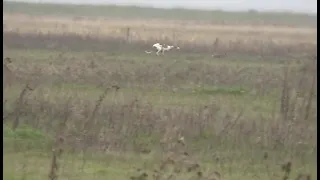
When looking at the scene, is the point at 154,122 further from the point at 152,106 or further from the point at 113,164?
the point at 113,164

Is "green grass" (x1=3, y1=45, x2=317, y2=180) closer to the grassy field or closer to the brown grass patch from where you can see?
the grassy field

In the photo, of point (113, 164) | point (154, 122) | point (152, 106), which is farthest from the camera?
point (152, 106)

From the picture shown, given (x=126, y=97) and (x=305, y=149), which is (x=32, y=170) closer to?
(x=305, y=149)

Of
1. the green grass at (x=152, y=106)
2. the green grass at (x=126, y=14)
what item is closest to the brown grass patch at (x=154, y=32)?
the green grass at (x=152, y=106)

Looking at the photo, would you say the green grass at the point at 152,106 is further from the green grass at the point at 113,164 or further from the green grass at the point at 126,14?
the green grass at the point at 126,14

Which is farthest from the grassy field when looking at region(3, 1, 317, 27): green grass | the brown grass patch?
region(3, 1, 317, 27): green grass

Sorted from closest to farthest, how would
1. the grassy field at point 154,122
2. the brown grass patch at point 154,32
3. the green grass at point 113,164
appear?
the green grass at point 113,164, the grassy field at point 154,122, the brown grass patch at point 154,32

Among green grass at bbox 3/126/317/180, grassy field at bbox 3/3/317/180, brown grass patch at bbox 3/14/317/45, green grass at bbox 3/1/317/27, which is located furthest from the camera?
green grass at bbox 3/1/317/27

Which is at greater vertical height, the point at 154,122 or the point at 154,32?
the point at 154,122

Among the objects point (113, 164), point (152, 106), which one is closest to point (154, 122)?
point (152, 106)

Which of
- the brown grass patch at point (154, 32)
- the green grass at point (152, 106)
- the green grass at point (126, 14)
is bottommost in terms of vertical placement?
the green grass at point (126, 14)

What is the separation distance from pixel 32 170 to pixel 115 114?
7.88ft

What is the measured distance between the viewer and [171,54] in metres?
18.2

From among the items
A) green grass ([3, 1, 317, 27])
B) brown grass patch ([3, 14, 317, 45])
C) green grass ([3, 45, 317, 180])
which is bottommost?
green grass ([3, 1, 317, 27])
